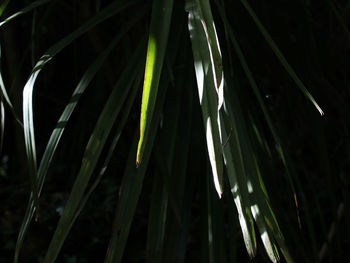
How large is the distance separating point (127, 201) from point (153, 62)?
221 millimetres

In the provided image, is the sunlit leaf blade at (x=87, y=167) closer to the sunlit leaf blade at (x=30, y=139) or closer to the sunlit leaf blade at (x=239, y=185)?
the sunlit leaf blade at (x=30, y=139)

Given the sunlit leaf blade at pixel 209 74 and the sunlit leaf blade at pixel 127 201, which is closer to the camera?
the sunlit leaf blade at pixel 209 74

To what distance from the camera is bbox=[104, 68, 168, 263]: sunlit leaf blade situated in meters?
0.62

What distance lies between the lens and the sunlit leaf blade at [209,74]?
0.49 metres

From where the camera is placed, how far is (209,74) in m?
0.53

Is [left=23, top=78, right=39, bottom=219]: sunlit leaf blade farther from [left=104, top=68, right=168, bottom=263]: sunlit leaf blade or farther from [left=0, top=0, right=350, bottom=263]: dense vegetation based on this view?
[left=104, top=68, right=168, bottom=263]: sunlit leaf blade

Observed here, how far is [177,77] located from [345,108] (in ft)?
1.23

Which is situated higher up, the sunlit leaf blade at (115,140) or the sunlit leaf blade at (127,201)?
the sunlit leaf blade at (115,140)

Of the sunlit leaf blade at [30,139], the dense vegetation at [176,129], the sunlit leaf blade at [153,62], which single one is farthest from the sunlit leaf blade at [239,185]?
the sunlit leaf blade at [30,139]

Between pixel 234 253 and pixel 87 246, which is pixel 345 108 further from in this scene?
pixel 87 246

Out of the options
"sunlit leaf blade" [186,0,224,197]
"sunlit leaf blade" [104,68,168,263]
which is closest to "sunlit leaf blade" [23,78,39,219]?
"sunlit leaf blade" [104,68,168,263]

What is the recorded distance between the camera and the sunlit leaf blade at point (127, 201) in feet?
2.03

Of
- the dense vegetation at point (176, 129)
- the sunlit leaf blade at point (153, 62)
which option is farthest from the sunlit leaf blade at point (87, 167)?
the sunlit leaf blade at point (153, 62)

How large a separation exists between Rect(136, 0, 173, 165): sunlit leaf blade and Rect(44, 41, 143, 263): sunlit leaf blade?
0.11m
